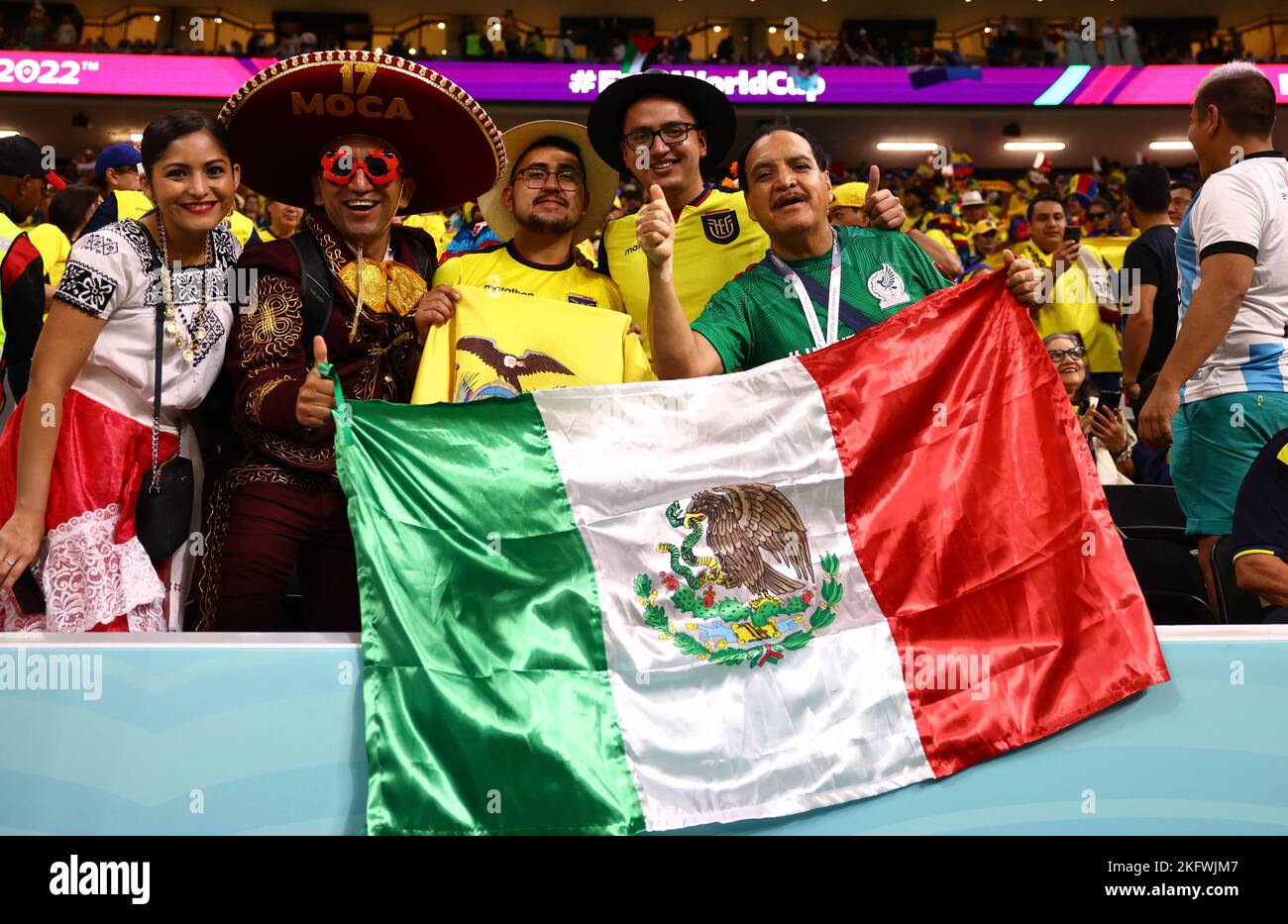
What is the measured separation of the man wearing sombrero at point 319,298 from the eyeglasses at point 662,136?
0.49 meters

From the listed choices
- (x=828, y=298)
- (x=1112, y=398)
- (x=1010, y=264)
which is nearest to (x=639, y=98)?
(x=828, y=298)

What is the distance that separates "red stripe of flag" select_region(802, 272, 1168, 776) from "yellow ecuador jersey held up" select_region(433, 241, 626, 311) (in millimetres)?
813

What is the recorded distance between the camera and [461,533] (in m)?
2.21

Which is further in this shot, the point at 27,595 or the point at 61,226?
the point at 61,226

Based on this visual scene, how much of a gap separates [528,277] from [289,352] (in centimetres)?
77

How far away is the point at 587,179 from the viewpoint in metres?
3.29

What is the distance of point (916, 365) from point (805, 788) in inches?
37.9

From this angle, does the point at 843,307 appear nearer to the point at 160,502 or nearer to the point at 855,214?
the point at 160,502

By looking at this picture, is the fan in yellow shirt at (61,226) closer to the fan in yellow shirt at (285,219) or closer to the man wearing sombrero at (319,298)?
the fan in yellow shirt at (285,219)

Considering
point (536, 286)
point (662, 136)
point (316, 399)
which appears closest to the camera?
point (316, 399)

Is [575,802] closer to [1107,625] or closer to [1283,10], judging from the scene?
[1107,625]

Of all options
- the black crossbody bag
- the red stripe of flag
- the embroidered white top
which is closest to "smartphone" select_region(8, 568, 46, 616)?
the black crossbody bag

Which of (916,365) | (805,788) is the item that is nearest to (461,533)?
(805,788)

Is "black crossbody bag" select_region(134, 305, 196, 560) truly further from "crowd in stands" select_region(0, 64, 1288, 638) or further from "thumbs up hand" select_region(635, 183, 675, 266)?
"thumbs up hand" select_region(635, 183, 675, 266)
